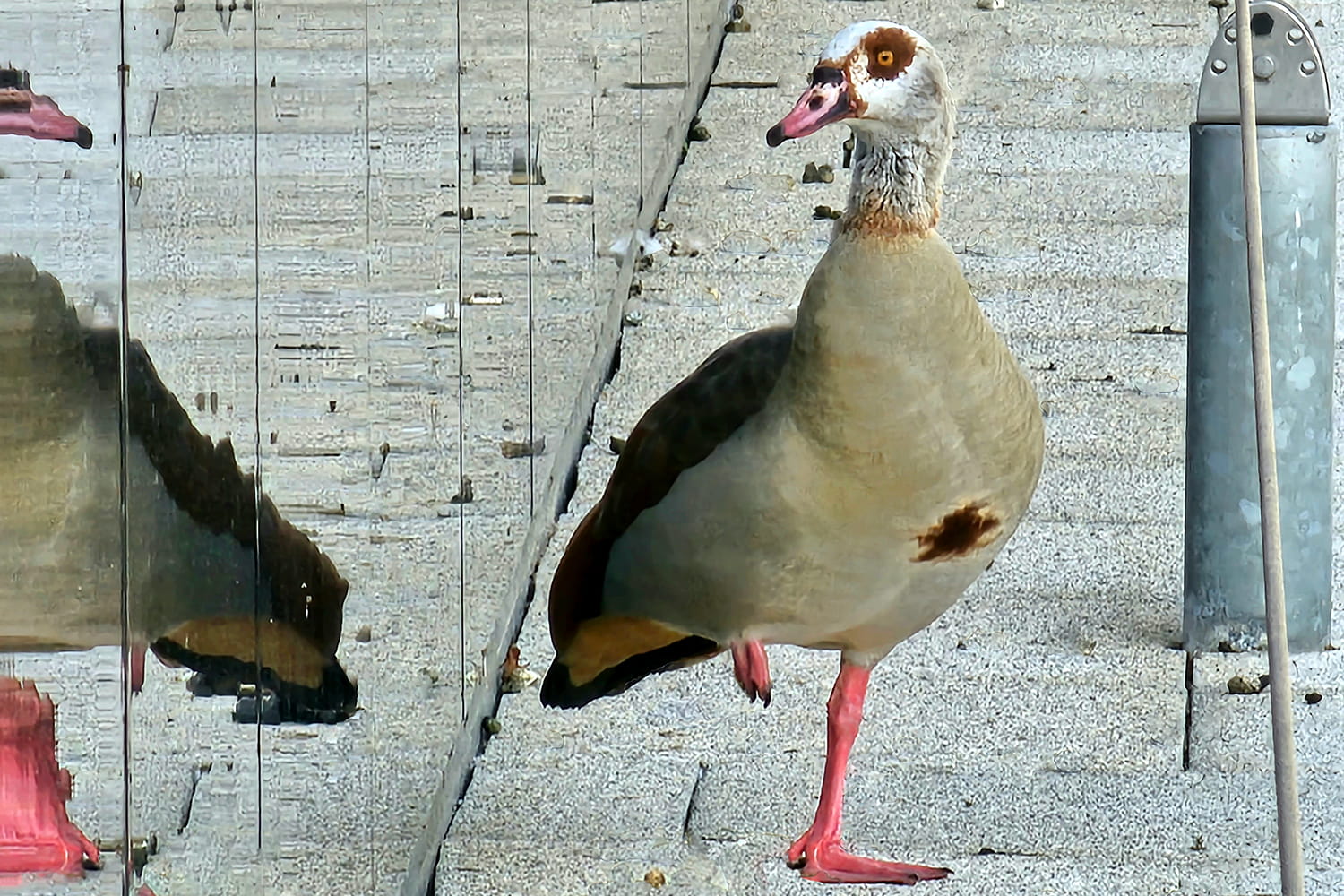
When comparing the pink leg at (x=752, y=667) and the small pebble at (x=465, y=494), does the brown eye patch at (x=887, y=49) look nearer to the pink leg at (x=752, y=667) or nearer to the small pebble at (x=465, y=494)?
the pink leg at (x=752, y=667)

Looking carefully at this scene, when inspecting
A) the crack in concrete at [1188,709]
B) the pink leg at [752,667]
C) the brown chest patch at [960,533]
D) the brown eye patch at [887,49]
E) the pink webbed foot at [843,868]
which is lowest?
the pink webbed foot at [843,868]

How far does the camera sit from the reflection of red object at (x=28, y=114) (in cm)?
179

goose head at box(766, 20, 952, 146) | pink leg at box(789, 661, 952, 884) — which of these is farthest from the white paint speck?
goose head at box(766, 20, 952, 146)

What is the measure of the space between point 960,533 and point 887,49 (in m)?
0.68

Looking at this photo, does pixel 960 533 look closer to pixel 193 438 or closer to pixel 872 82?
pixel 872 82

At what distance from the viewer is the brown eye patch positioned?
277 cm

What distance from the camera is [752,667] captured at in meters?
3.18

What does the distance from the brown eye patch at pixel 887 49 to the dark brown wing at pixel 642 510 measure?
1.39 ft

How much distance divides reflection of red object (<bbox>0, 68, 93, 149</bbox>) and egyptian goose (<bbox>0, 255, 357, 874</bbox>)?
11 centimetres

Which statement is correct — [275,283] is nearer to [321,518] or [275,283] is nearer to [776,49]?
[321,518]

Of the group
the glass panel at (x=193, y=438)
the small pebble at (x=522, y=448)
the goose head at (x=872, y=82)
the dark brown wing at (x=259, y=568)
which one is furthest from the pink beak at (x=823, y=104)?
the small pebble at (x=522, y=448)

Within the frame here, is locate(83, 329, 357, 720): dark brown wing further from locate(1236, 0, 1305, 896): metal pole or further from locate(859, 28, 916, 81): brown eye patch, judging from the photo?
locate(1236, 0, 1305, 896): metal pole

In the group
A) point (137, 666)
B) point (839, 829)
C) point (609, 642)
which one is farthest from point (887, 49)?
point (839, 829)

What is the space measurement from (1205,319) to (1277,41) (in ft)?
1.95
